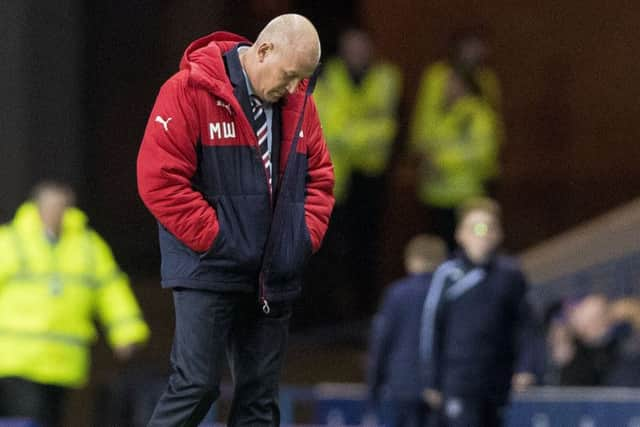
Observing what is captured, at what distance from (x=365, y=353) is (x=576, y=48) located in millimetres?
3859

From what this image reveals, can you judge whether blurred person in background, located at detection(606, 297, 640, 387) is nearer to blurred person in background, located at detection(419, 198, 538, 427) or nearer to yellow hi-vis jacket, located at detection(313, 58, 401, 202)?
blurred person in background, located at detection(419, 198, 538, 427)

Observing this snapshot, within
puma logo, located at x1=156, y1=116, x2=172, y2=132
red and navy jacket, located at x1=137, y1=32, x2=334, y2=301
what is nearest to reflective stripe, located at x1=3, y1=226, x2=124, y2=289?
red and navy jacket, located at x1=137, y1=32, x2=334, y2=301

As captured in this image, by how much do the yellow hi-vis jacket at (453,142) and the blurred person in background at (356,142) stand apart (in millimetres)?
331

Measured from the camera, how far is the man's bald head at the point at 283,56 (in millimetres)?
6855

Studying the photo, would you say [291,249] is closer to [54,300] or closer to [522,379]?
[522,379]

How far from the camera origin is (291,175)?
710cm

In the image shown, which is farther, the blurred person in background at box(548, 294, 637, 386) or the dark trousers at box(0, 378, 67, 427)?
the blurred person in background at box(548, 294, 637, 386)

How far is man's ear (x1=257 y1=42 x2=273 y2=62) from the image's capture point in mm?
6914

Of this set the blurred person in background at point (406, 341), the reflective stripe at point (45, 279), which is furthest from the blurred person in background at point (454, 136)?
the reflective stripe at point (45, 279)

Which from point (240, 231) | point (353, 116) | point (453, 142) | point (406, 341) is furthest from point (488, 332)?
point (240, 231)

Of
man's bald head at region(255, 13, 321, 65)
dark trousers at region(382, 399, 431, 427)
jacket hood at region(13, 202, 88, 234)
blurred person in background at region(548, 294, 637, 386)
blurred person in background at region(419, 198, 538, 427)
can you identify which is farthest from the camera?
blurred person in background at region(548, 294, 637, 386)

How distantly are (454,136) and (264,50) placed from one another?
8900 millimetres

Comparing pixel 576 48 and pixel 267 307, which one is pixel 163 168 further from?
pixel 576 48

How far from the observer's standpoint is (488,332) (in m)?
11.8
